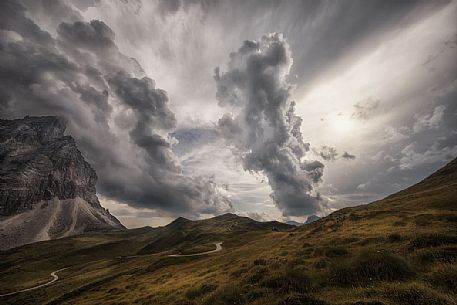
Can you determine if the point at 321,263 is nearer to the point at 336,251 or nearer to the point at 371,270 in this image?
the point at 336,251

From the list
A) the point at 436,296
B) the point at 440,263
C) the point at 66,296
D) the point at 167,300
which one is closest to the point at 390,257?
the point at 440,263

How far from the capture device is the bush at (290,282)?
61.5 feet

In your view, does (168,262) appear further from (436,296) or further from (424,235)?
(436,296)

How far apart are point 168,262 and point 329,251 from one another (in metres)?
62.4

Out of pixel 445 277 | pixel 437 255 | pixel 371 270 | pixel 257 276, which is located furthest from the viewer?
pixel 257 276

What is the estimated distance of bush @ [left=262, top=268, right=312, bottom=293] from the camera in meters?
18.7

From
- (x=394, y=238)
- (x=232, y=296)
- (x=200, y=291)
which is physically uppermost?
(x=394, y=238)

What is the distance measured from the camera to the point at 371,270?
60.1 feet

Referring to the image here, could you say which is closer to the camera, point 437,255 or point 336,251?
point 437,255

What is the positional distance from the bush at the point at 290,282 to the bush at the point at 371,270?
2.06 meters

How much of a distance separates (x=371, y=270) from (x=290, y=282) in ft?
19.6

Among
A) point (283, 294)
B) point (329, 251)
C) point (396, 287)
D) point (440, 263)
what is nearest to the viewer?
point (396, 287)

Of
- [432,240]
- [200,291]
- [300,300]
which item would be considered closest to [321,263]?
[300,300]

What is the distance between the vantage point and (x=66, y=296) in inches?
2517
